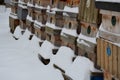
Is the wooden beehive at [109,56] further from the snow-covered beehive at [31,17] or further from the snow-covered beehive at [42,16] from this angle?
the snow-covered beehive at [31,17]

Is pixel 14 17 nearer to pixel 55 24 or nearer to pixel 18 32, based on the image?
pixel 18 32

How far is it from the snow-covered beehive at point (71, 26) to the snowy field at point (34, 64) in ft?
0.72

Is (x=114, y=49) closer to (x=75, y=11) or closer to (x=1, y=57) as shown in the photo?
(x=75, y=11)

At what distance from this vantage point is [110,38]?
16.6ft

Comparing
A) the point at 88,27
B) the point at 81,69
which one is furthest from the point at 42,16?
the point at 81,69

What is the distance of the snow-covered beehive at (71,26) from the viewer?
7.70 m

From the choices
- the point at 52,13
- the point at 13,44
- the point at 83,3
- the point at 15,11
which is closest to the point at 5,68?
the point at 52,13

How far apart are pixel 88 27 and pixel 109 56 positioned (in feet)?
6.05

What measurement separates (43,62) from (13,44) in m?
4.53

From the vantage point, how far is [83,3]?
702 centimetres

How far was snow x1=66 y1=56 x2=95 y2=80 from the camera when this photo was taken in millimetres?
6230

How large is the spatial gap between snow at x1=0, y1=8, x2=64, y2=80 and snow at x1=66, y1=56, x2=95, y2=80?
1.20 metres

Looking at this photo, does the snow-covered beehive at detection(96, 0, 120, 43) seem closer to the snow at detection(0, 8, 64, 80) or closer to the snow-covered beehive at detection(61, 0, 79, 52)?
the snow-covered beehive at detection(61, 0, 79, 52)

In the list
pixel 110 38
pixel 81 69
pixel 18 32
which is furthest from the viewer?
pixel 18 32
